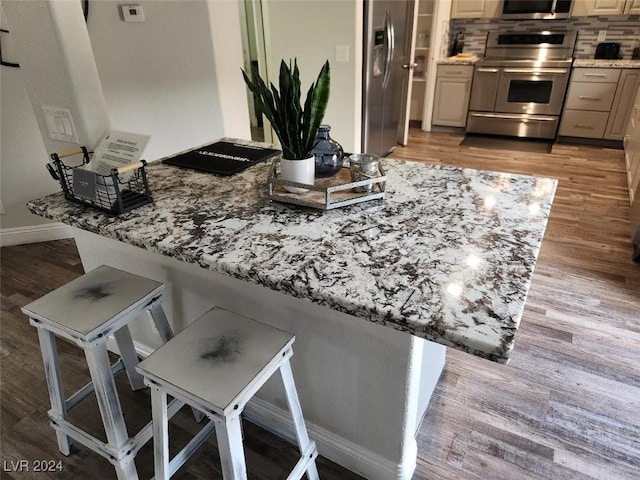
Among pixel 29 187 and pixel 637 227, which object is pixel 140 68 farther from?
pixel 637 227

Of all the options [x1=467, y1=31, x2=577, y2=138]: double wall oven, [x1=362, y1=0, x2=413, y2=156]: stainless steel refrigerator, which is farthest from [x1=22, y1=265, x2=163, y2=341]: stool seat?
[x1=467, y1=31, x2=577, y2=138]: double wall oven

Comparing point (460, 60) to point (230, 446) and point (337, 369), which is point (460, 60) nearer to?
point (337, 369)

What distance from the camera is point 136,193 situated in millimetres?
1292

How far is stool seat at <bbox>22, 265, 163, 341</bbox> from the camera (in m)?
1.19

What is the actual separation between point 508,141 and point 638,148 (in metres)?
1.75

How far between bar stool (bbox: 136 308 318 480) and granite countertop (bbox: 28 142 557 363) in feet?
0.75

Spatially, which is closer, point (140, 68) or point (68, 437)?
point (68, 437)

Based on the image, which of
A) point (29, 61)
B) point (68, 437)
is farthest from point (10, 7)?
point (68, 437)

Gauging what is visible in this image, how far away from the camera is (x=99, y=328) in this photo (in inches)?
46.7

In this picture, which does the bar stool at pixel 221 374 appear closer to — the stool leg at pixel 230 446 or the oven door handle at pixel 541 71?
the stool leg at pixel 230 446

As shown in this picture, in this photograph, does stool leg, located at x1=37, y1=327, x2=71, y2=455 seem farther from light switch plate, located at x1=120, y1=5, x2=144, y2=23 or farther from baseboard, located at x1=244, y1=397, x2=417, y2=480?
light switch plate, located at x1=120, y1=5, x2=144, y2=23

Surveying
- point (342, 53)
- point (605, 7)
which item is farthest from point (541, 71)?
point (342, 53)

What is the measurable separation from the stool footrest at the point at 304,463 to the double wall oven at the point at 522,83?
4.84 meters

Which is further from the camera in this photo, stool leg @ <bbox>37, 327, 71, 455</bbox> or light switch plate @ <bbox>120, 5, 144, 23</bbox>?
light switch plate @ <bbox>120, 5, 144, 23</bbox>
